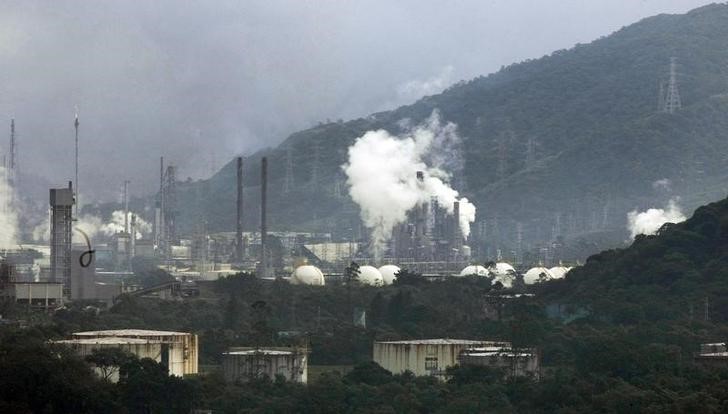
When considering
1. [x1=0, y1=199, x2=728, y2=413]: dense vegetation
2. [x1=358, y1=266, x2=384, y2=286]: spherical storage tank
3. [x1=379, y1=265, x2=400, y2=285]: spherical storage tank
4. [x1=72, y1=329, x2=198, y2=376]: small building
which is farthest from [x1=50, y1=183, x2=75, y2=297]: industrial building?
[x1=72, y1=329, x2=198, y2=376]: small building

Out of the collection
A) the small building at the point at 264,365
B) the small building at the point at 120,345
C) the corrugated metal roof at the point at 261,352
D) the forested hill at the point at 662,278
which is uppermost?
the forested hill at the point at 662,278

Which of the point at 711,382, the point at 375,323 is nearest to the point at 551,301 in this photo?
the point at 375,323

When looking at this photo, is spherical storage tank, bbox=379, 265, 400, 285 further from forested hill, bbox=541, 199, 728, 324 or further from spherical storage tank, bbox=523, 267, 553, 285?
forested hill, bbox=541, 199, 728, 324

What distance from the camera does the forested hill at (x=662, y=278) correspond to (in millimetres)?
109312

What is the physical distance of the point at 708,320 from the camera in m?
106

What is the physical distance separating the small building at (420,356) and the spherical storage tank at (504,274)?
5980 cm

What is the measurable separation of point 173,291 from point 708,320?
145 ft

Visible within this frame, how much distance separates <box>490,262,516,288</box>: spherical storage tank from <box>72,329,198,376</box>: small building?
64470 mm

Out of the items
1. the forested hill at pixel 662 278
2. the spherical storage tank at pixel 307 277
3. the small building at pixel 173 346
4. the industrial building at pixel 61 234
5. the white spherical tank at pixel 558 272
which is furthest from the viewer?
the white spherical tank at pixel 558 272

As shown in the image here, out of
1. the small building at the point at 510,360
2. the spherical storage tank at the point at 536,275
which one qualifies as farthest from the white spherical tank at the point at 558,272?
the small building at the point at 510,360

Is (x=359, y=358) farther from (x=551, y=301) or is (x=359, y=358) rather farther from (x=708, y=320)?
(x=551, y=301)

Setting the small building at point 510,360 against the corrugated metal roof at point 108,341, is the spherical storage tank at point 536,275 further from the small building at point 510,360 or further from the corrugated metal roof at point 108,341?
the corrugated metal roof at point 108,341

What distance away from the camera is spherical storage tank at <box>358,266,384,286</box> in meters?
155

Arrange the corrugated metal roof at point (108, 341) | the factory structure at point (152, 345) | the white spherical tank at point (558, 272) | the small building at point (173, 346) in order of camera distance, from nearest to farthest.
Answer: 1. the factory structure at point (152, 345)
2. the corrugated metal roof at point (108, 341)
3. the small building at point (173, 346)
4. the white spherical tank at point (558, 272)
